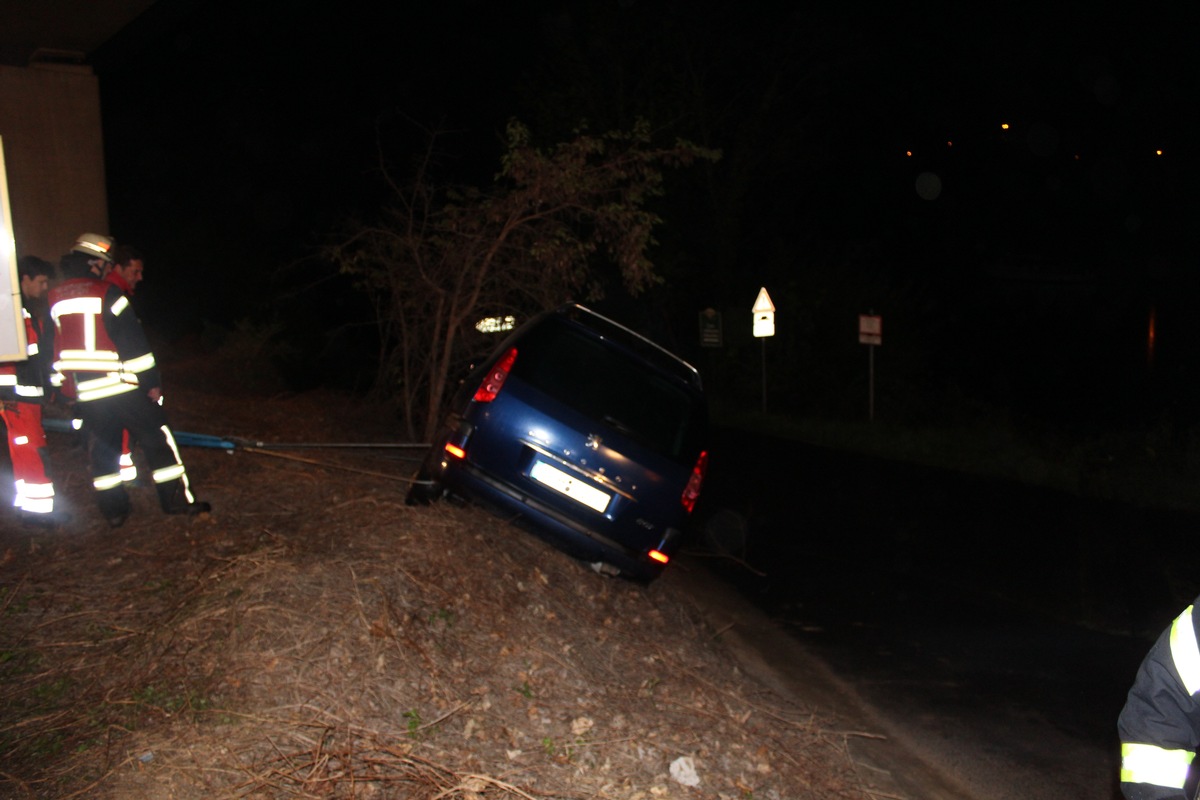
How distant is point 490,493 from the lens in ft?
21.8

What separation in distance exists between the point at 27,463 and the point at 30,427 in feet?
0.87

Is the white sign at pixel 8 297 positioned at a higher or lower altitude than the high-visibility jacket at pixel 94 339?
higher

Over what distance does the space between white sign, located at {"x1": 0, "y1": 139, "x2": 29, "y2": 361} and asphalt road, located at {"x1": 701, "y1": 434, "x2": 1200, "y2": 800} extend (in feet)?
15.0

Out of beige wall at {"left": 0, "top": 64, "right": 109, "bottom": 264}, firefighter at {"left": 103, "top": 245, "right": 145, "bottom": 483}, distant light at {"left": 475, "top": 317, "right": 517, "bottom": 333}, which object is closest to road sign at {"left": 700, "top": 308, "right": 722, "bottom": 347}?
distant light at {"left": 475, "top": 317, "right": 517, "bottom": 333}

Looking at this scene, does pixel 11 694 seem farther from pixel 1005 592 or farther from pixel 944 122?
→ pixel 944 122

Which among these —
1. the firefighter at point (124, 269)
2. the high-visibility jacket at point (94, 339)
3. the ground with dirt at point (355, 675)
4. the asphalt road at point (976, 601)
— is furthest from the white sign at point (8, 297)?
the asphalt road at point (976, 601)

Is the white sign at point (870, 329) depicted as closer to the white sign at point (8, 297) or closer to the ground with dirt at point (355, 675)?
the ground with dirt at point (355, 675)

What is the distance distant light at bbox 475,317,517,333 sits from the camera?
10.8 m

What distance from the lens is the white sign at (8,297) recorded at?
376cm

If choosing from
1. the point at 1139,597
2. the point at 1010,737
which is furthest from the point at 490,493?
the point at 1139,597

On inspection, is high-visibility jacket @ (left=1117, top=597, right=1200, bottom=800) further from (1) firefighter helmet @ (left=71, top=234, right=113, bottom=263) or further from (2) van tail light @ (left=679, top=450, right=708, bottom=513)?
(1) firefighter helmet @ (left=71, top=234, right=113, bottom=263)

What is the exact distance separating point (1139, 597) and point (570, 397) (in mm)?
5057

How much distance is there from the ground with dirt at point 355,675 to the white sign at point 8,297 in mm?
1415

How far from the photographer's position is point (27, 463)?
6113mm
